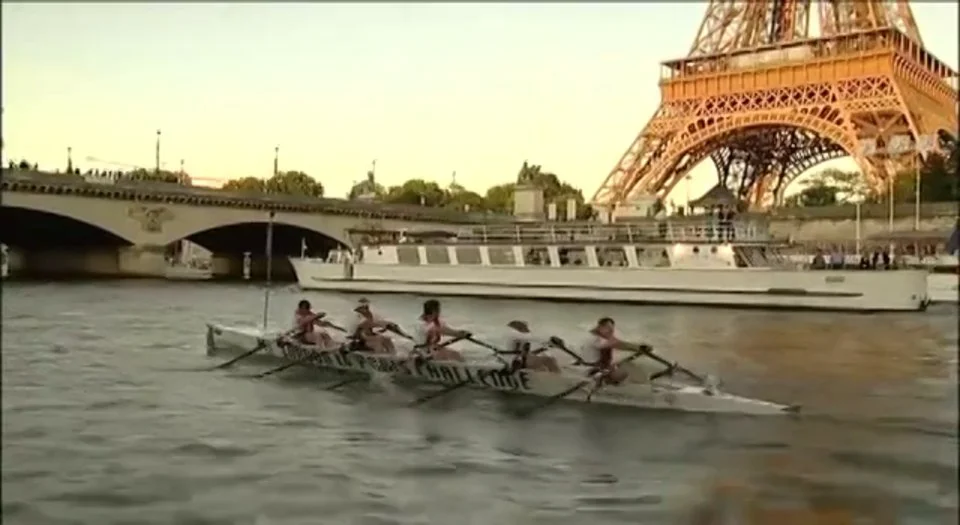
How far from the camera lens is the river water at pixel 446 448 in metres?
3.49

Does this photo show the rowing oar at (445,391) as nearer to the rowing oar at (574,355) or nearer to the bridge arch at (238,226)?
the rowing oar at (574,355)

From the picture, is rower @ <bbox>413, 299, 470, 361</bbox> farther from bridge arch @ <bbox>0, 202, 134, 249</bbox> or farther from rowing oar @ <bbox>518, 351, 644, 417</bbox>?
bridge arch @ <bbox>0, 202, 134, 249</bbox>

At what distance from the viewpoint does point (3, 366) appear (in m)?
2.16

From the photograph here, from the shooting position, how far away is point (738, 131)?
132ft

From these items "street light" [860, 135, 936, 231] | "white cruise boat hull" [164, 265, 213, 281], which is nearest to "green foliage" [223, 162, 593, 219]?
"white cruise boat hull" [164, 265, 213, 281]

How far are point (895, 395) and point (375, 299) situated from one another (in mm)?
19342

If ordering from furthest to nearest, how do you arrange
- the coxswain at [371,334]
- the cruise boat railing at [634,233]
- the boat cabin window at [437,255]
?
the boat cabin window at [437,255], the cruise boat railing at [634,233], the coxswain at [371,334]

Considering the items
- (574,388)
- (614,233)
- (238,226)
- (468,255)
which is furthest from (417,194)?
(574,388)

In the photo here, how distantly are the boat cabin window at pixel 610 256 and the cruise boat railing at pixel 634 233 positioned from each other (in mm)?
241

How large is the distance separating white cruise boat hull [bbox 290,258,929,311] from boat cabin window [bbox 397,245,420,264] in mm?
369

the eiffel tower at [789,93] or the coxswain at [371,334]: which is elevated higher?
the eiffel tower at [789,93]

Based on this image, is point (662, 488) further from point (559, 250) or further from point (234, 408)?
point (559, 250)

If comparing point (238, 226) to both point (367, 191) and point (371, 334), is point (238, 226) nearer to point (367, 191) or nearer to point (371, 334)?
point (367, 191)

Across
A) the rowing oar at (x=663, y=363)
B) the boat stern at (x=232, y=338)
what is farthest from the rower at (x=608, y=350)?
the boat stern at (x=232, y=338)
